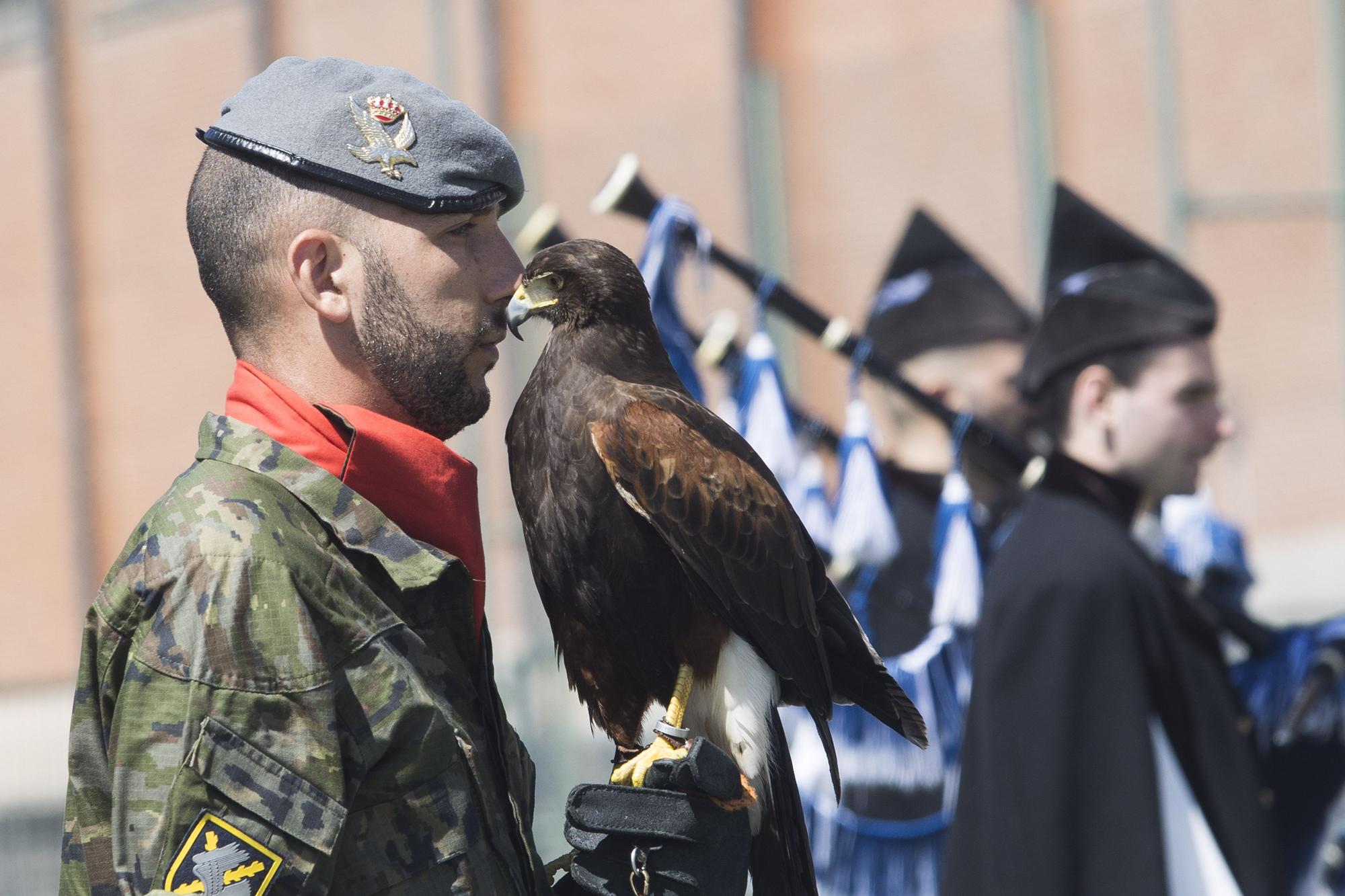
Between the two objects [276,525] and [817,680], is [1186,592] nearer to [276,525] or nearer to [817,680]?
[817,680]

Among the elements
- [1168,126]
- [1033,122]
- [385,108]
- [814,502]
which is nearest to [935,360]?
[814,502]

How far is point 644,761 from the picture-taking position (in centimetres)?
187

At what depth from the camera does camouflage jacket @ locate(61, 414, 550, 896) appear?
1.48 meters

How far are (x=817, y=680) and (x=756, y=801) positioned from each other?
224 mm

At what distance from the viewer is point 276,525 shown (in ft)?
5.29

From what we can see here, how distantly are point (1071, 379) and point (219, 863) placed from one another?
2.77m

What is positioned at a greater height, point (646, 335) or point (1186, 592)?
point (646, 335)

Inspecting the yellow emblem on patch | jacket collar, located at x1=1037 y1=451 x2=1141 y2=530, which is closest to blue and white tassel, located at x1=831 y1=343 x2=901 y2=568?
jacket collar, located at x1=1037 y1=451 x2=1141 y2=530

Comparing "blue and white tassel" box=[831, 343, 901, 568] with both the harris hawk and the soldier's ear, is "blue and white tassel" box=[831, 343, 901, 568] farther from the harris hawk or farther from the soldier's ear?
the soldier's ear

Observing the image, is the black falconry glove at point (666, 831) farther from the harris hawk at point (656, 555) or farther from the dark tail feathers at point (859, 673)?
the dark tail feathers at point (859, 673)

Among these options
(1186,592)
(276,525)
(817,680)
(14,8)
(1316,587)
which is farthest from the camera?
(14,8)

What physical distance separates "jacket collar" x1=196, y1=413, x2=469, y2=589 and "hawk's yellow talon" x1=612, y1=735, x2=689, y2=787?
1.19 feet

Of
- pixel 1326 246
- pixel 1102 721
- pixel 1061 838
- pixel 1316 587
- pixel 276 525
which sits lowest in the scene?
pixel 1316 587

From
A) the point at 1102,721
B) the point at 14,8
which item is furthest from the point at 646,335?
the point at 14,8
